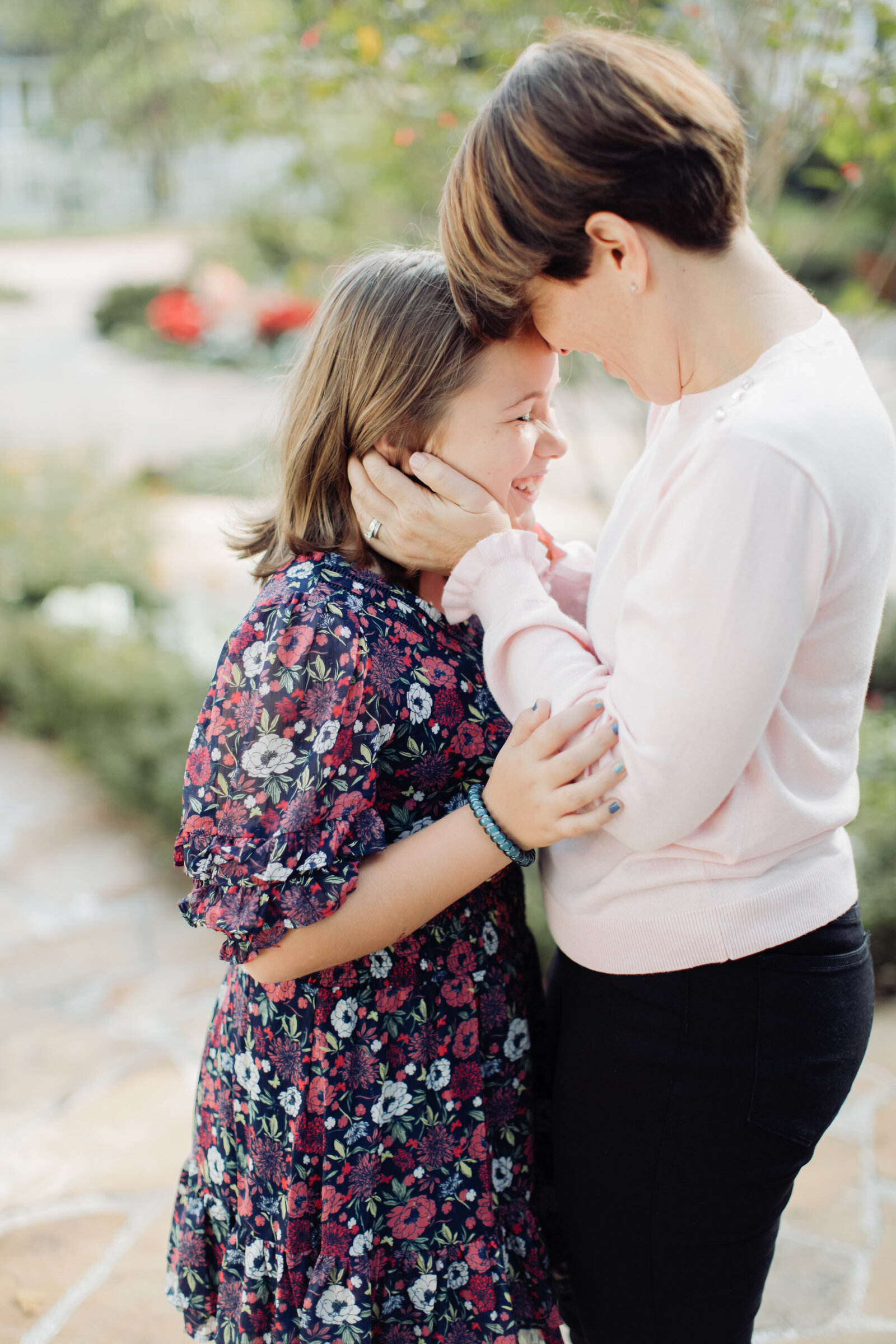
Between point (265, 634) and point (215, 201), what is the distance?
994 inches

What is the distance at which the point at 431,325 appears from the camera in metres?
1.36

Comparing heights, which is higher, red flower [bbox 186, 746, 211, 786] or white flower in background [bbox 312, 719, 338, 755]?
white flower in background [bbox 312, 719, 338, 755]

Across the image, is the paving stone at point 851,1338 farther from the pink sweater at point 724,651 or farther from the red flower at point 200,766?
the red flower at point 200,766

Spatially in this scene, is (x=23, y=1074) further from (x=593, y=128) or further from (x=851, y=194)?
(x=851, y=194)

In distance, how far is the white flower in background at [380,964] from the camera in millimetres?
1407

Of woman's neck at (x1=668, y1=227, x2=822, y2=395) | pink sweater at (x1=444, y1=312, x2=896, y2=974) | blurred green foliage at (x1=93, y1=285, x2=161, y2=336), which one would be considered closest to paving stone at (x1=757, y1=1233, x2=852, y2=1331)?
pink sweater at (x1=444, y1=312, x2=896, y2=974)

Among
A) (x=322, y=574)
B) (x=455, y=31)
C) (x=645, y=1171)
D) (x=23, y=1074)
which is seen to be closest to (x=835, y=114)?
(x=455, y=31)

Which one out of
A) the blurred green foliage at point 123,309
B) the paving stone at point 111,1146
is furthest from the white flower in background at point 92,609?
the blurred green foliage at point 123,309

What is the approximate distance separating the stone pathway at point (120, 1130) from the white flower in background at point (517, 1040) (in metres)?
1.18

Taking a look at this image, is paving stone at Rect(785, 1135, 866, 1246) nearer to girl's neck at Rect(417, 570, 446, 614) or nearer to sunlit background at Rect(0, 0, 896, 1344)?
sunlit background at Rect(0, 0, 896, 1344)

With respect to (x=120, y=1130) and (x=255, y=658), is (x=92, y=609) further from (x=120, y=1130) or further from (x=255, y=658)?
(x=255, y=658)

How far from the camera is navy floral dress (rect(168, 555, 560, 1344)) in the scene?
1270mm

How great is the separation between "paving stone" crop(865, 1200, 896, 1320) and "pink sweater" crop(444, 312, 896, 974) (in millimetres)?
1514

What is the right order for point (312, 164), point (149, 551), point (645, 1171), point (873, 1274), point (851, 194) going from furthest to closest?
point (149, 551) < point (312, 164) < point (851, 194) < point (873, 1274) < point (645, 1171)
